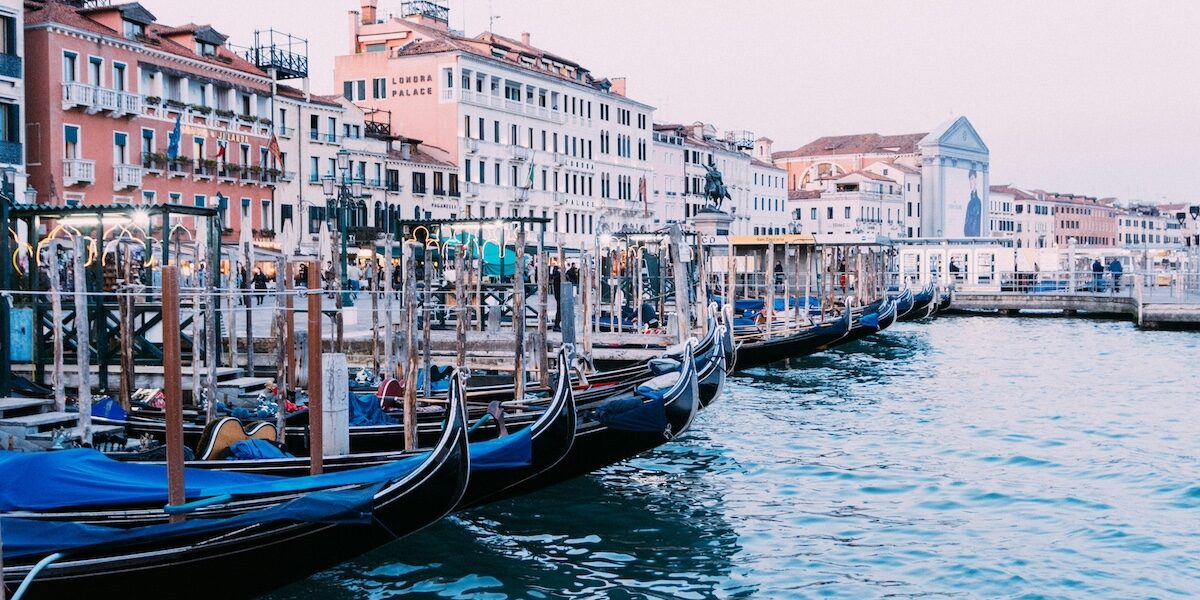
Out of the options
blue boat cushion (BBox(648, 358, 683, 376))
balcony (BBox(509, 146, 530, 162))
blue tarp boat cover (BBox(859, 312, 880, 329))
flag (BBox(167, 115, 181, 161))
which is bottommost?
blue boat cushion (BBox(648, 358, 683, 376))

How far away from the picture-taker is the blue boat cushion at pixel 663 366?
401 inches

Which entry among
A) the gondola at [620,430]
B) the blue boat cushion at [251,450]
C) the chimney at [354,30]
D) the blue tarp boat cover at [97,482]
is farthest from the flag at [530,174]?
the blue tarp boat cover at [97,482]

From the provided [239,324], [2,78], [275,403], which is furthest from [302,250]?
[275,403]

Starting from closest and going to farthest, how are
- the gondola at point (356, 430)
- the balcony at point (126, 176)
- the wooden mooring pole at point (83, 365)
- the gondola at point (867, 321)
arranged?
the wooden mooring pole at point (83, 365)
the gondola at point (356, 430)
the gondola at point (867, 321)
the balcony at point (126, 176)

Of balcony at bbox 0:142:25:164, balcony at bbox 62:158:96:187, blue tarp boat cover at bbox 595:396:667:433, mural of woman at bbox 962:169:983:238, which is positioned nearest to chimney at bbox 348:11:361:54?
balcony at bbox 62:158:96:187

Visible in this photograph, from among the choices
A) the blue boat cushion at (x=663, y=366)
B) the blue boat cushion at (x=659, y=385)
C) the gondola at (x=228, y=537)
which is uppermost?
the blue boat cushion at (x=663, y=366)

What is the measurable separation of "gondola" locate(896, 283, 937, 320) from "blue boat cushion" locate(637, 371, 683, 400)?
15.9 m

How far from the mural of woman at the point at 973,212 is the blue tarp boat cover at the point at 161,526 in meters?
57.2

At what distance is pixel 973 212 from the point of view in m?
60.6

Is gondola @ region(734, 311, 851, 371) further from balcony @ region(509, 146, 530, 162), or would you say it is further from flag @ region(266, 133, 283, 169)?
balcony @ region(509, 146, 530, 162)

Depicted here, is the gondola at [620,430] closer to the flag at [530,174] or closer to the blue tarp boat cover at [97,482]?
the blue tarp boat cover at [97,482]

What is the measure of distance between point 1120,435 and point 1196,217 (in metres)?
15.0

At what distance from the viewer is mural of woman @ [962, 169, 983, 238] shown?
60.1 meters

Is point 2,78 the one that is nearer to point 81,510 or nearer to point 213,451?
point 213,451
